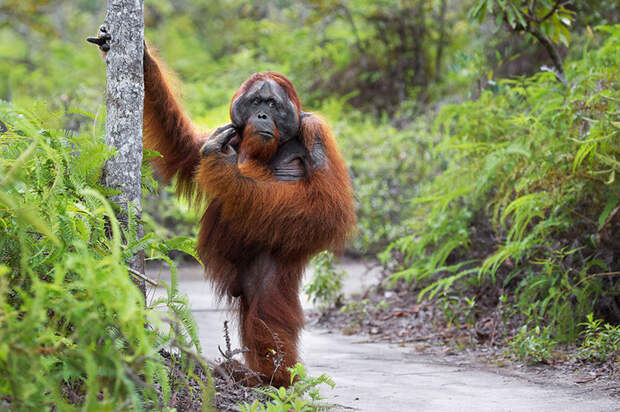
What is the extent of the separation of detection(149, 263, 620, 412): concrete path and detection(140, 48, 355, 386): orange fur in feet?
1.17

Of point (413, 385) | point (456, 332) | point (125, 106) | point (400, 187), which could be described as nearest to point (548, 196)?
point (456, 332)

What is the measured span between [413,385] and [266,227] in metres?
1.24

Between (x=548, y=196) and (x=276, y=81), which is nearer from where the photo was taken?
(x=276, y=81)

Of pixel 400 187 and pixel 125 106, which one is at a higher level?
pixel 125 106

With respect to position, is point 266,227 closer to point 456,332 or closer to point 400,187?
point 456,332

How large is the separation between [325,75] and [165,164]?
954 centimetres

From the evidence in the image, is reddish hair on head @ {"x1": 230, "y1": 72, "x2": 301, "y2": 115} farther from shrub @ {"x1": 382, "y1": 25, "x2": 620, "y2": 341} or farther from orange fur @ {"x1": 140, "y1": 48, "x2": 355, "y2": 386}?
shrub @ {"x1": 382, "y1": 25, "x2": 620, "y2": 341}

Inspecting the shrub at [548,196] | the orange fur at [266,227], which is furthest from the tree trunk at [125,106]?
the shrub at [548,196]

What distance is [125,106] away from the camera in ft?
9.60

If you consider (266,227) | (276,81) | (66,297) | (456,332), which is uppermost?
(276,81)

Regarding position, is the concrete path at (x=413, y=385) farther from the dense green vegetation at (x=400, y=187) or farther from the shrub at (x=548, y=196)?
the shrub at (x=548, y=196)

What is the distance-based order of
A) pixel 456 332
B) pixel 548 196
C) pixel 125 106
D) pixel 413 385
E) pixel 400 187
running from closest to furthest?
pixel 125 106
pixel 413 385
pixel 548 196
pixel 456 332
pixel 400 187

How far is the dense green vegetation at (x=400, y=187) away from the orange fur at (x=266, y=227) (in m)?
0.42

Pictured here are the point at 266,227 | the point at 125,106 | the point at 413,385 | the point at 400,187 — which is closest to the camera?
Answer: the point at 125,106
